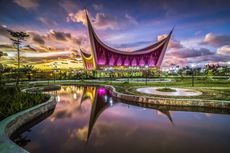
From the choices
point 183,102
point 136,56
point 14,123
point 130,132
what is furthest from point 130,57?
point 14,123

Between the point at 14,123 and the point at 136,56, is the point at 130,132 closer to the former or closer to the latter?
the point at 14,123

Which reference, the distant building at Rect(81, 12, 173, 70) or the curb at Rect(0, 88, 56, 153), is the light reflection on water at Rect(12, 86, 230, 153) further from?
the distant building at Rect(81, 12, 173, 70)

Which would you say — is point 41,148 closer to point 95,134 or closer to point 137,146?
point 95,134

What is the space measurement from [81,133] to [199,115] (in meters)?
5.98

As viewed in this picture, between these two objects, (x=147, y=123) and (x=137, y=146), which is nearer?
(x=137, y=146)

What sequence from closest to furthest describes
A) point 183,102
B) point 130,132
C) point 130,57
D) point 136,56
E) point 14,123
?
1. point 14,123
2. point 130,132
3. point 183,102
4. point 130,57
5. point 136,56

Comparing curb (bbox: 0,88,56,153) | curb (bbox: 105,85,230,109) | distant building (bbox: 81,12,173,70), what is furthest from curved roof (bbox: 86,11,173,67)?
curb (bbox: 0,88,56,153)

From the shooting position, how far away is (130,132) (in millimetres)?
6820

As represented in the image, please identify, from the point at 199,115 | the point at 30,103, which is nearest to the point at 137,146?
the point at 199,115

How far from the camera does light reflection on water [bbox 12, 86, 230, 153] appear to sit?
A: 546cm

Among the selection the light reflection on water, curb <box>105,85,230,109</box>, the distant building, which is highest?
the distant building

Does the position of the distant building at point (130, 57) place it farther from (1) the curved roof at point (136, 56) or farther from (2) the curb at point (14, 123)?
(2) the curb at point (14, 123)

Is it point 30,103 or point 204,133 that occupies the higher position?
point 30,103

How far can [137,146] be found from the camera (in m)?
5.51
